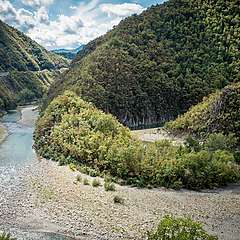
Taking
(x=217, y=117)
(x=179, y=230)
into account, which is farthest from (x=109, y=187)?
(x=217, y=117)

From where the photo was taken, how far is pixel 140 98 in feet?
454

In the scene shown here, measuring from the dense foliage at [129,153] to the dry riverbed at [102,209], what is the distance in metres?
2.25

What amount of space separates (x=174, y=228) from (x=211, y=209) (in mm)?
20895

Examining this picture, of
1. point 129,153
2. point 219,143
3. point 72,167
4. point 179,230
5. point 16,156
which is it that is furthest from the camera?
point 16,156

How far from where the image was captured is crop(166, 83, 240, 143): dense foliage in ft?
294

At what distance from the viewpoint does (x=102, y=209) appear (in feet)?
157

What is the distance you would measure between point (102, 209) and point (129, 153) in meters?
14.3

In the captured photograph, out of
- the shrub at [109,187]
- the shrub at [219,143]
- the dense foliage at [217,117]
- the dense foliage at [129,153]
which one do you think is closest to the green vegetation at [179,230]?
the shrub at [109,187]

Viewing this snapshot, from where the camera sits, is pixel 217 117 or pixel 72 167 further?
pixel 217 117

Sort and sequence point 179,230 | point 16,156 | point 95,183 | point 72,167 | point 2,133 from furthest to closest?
point 2,133, point 16,156, point 72,167, point 95,183, point 179,230

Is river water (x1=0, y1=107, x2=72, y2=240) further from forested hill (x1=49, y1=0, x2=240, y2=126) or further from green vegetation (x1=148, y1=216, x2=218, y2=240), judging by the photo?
forested hill (x1=49, y1=0, x2=240, y2=126)

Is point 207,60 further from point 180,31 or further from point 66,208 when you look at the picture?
point 66,208

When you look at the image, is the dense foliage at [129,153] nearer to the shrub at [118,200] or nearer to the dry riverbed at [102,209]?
the dry riverbed at [102,209]

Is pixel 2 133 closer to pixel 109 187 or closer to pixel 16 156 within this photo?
pixel 16 156
